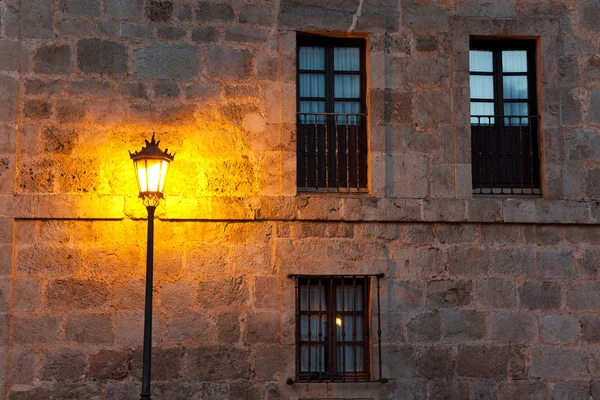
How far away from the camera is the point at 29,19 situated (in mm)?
9055

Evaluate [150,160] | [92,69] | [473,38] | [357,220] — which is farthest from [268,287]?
[473,38]

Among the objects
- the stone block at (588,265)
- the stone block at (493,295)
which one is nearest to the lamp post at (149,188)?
the stone block at (493,295)

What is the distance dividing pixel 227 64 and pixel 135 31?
0.93 metres

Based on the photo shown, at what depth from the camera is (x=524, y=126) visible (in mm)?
9641

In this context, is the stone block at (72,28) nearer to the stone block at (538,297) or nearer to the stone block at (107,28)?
the stone block at (107,28)

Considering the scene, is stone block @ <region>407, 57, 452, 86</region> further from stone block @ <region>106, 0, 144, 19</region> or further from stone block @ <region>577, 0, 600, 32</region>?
stone block @ <region>106, 0, 144, 19</region>

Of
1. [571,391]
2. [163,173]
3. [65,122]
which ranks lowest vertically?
[571,391]

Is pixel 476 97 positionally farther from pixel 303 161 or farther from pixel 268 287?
pixel 268 287

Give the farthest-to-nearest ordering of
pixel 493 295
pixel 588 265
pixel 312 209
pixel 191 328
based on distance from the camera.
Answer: pixel 588 265 → pixel 493 295 → pixel 312 209 → pixel 191 328

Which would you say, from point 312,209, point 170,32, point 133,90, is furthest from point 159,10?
point 312,209

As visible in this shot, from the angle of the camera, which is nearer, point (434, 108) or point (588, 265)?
point (588, 265)

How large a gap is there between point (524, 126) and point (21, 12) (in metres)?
5.05

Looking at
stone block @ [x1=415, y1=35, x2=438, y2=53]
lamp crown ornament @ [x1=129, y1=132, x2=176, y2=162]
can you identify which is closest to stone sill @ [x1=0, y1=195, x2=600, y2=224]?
lamp crown ornament @ [x1=129, y1=132, x2=176, y2=162]

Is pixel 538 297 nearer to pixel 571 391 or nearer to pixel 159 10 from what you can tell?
pixel 571 391
